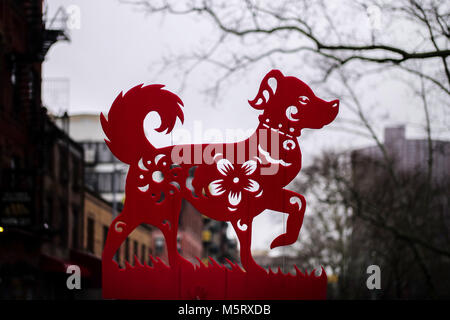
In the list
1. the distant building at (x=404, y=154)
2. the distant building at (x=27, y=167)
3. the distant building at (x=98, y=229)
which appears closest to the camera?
the distant building at (x=27, y=167)

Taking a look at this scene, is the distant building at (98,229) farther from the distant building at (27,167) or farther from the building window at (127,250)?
the distant building at (27,167)

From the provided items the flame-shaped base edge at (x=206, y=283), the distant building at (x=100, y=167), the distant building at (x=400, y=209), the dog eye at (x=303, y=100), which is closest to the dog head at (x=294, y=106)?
the dog eye at (x=303, y=100)

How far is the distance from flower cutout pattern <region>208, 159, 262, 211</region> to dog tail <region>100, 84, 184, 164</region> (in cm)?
117

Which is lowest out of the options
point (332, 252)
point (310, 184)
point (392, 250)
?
point (332, 252)

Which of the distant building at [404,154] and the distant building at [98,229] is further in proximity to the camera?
the distant building at [98,229]

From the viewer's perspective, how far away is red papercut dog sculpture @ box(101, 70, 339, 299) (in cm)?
1094

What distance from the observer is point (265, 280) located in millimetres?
10742

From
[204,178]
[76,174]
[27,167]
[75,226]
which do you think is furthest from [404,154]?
[204,178]

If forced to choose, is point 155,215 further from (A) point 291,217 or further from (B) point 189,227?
(B) point 189,227

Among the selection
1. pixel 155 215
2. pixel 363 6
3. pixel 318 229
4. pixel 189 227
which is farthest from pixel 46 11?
pixel 318 229

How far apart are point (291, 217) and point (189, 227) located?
31950mm

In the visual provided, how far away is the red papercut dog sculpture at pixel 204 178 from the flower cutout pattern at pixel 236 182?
0.02m

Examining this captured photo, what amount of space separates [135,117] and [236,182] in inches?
75.3

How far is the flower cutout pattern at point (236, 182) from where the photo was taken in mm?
11156
